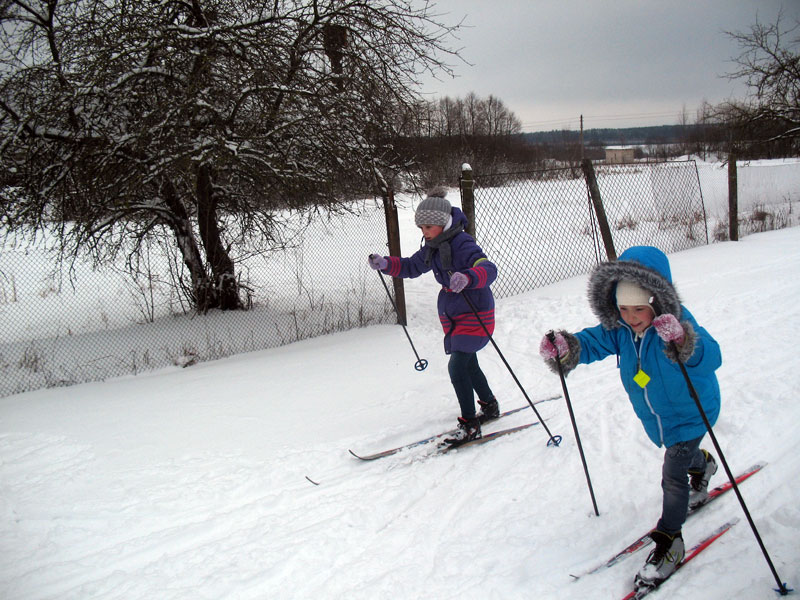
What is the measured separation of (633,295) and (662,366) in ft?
1.22

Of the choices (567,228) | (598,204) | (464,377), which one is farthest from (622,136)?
(464,377)

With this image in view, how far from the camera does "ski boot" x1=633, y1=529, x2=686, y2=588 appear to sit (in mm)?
2400

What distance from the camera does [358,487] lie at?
3.54m

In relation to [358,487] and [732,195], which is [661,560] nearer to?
[358,487]

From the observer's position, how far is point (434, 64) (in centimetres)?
729

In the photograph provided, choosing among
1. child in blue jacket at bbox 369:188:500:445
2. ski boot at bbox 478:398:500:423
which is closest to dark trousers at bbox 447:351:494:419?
child in blue jacket at bbox 369:188:500:445

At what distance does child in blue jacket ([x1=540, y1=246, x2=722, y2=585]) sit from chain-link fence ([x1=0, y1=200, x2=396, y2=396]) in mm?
5024

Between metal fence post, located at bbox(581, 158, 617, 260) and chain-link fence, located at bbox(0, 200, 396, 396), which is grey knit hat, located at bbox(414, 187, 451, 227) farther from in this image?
metal fence post, located at bbox(581, 158, 617, 260)

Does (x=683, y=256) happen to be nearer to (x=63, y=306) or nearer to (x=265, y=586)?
(x=265, y=586)

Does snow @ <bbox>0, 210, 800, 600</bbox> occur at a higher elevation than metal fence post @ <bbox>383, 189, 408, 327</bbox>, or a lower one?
lower

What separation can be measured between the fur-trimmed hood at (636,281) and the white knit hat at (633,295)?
24 mm

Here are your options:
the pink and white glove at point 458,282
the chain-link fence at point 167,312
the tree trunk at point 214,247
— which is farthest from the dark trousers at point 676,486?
the tree trunk at point 214,247

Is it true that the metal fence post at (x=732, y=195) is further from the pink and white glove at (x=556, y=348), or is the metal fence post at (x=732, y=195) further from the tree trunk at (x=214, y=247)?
the pink and white glove at (x=556, y=348)

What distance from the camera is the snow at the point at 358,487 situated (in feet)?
8.73
